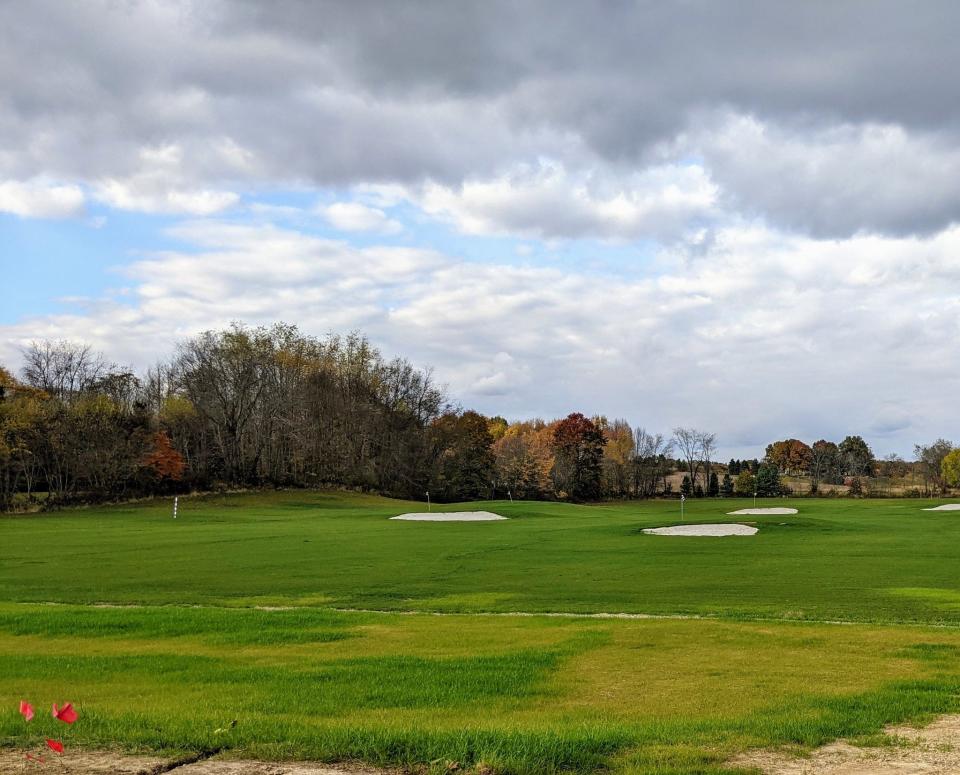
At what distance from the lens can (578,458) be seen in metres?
109

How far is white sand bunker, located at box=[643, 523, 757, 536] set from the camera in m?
36.5

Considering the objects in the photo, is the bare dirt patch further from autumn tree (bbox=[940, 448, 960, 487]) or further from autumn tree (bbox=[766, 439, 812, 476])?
autumn tree (bbox=[766, 439, 812, 476])

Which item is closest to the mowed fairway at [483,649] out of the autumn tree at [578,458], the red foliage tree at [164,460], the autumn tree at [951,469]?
the red foliage tree at [164,460]

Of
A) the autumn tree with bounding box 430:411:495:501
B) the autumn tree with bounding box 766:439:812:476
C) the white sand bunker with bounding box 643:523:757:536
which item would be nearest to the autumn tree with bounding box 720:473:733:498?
the autumn tree with bounding box 430:411:495:501

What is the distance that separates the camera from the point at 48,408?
5884cm

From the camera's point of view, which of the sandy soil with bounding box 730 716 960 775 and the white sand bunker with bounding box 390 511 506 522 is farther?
the white sand bunker with bounding box 390 511 506 522

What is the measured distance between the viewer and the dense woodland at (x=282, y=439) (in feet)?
195

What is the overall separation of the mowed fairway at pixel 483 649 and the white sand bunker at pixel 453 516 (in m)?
17.7

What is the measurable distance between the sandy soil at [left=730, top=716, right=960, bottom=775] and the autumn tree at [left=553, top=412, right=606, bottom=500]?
97.5 m

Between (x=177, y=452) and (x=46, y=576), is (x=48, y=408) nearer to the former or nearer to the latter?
(x=177, y=452)

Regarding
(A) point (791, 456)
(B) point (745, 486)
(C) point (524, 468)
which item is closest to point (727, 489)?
(B) point (745, 486)

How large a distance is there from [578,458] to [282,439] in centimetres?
4197

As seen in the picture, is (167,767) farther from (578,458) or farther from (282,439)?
(578,458)

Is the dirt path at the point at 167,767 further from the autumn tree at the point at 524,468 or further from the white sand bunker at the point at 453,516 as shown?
the autumn tree at the point at 524,468
